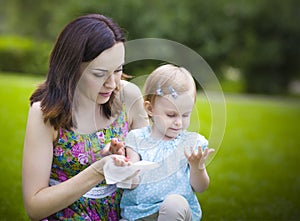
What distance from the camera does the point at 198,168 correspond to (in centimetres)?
258

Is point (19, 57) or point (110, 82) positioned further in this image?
point (19, 57)

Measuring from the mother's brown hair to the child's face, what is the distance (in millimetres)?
353

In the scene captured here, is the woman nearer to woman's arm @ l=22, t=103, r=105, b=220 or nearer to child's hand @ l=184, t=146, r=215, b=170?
woman's arm @ l=22, t=103, r=105, b=220

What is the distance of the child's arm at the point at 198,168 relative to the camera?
2482 millimetres

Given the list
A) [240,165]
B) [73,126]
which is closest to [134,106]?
[73,126]

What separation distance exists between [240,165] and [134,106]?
4.68 metres

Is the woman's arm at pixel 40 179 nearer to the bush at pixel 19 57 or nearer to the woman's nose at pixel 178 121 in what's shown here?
the woman's nose at pixel 178 121

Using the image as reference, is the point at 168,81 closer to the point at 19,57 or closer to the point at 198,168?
the point at 198,168

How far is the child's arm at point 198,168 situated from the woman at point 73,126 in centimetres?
32

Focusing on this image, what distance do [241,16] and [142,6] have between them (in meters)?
4.41

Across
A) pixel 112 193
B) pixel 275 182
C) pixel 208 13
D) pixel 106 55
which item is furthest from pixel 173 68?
pixel 208 13

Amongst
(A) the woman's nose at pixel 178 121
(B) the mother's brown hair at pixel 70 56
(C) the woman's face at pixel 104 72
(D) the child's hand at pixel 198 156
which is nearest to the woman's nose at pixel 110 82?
(C) the woman's face at pixel 104 72

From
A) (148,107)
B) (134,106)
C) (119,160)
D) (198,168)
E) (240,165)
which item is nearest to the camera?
(119,160)

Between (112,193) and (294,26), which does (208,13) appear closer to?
(294,26)
